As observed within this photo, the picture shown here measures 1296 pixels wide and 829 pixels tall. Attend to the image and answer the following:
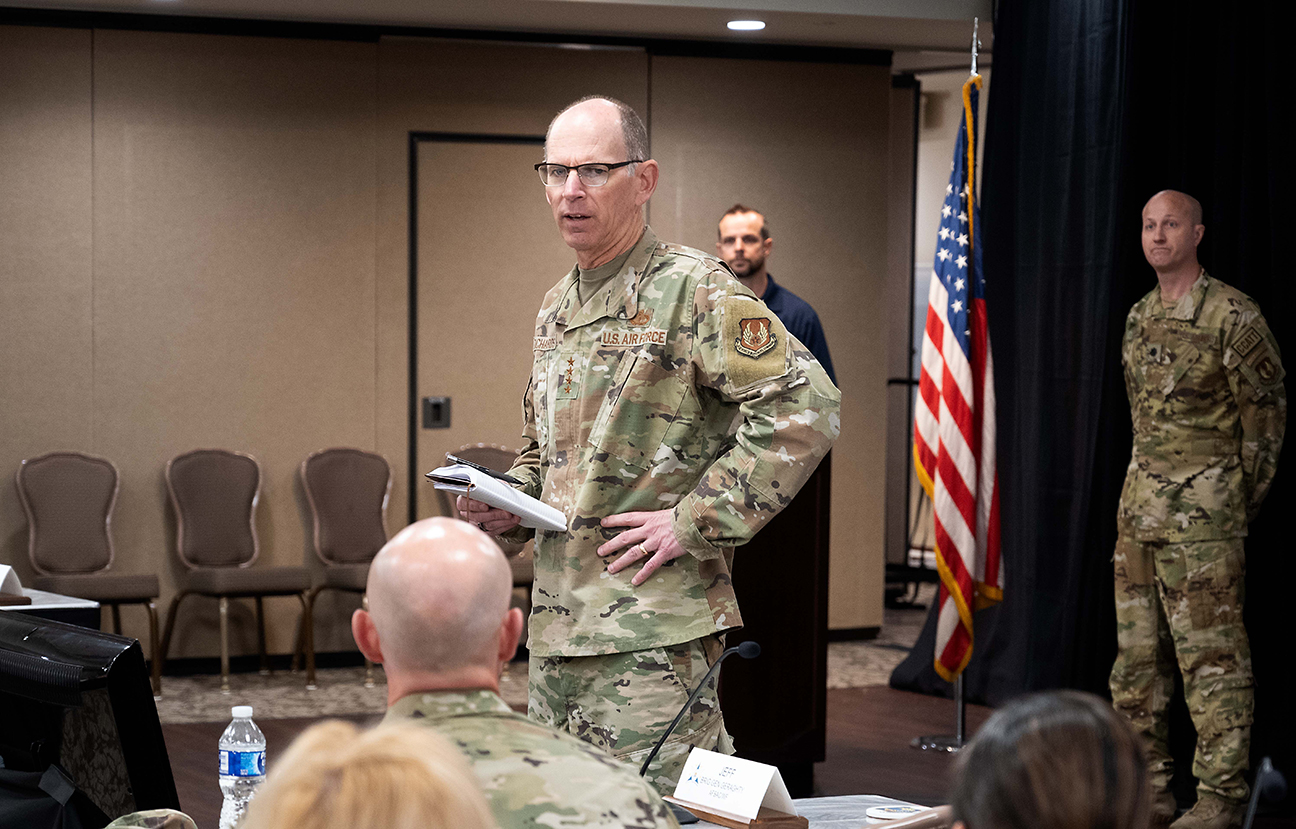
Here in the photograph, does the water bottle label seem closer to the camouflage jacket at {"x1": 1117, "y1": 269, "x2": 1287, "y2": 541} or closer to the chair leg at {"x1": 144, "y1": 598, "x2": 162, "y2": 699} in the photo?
the camouflage jacket at {"x1": 1117, "y1": 269, "x2": 1287, "y2": 541}

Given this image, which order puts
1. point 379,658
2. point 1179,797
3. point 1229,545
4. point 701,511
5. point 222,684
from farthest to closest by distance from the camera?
point 222,684 < point 1179,797 < point 1229,545 < point 701,511 < point 379,658

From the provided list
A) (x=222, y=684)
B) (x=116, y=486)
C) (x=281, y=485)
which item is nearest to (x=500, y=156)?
(x=281, y=485)

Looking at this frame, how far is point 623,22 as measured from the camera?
6.71m

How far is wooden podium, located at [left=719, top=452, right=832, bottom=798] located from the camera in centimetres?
455

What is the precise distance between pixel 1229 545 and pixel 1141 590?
1.13 feet

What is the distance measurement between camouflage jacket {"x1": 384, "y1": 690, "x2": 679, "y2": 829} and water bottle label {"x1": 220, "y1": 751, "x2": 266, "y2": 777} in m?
0.97

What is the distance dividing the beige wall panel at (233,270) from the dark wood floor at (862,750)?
143 centimetres

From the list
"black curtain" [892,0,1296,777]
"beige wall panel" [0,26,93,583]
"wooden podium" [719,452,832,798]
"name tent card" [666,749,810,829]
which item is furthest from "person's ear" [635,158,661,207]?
"beige wall panel" [0,26,93,583]

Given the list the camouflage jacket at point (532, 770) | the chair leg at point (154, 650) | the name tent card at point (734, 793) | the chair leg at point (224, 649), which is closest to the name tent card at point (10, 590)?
the name tent card at point (734, 793)

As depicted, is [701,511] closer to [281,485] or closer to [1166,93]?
[1166,93]

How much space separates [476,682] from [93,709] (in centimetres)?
60

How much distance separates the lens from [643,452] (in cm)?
239

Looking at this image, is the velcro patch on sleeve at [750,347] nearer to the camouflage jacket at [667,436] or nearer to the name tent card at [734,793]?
the camouflage jacket at [667,436]

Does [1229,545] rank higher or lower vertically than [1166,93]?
lower
